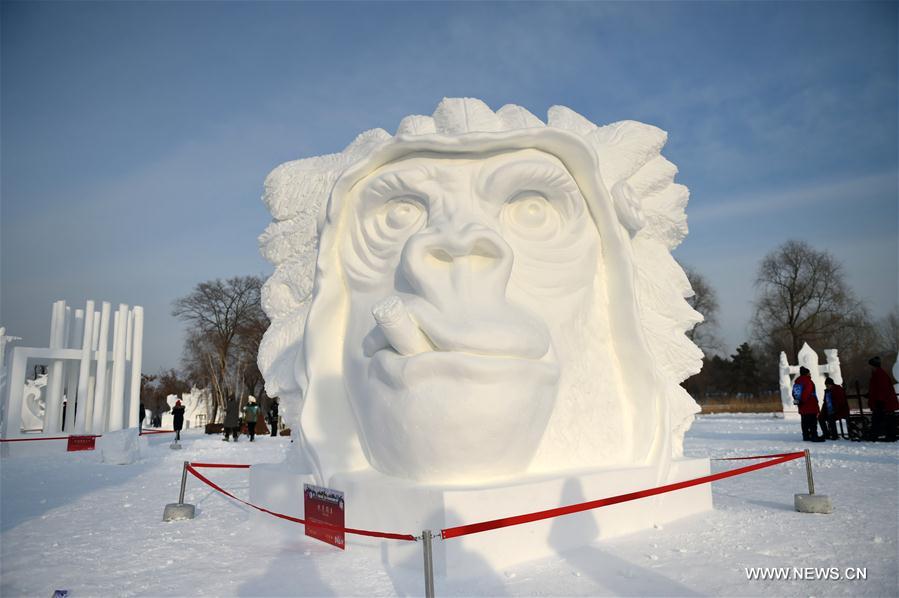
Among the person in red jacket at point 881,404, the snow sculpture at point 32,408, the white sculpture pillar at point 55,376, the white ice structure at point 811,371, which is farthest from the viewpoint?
the snow sculpture at point 32,408

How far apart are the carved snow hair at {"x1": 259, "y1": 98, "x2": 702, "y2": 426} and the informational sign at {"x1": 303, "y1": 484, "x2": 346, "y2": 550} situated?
1141 mm

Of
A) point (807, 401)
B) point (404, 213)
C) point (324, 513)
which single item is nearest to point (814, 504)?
point (324, 513)

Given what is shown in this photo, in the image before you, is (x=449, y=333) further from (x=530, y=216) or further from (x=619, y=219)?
(x=619, y=219)

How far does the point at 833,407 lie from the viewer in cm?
1091

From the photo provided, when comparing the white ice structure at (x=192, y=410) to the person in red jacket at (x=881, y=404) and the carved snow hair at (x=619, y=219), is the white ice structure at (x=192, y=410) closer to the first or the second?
the carved snow hair at (x=619, y=219)

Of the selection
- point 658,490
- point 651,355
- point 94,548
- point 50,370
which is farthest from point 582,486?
point 50,370

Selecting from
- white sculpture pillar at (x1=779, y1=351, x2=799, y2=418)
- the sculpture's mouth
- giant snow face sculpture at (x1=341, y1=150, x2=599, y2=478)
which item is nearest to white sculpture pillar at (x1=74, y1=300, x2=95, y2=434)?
giant snow face sculpture at (x1=341, y1=150, x2=599, y2=478)

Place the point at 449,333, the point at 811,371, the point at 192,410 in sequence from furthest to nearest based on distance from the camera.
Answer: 1. the point at 192,410
2. the point at 811,371
3. the point at 449,333

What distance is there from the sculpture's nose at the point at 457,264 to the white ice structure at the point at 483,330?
0.05 ft

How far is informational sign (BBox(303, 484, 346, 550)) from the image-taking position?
3963mm

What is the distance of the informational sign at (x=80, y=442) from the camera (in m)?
13.6

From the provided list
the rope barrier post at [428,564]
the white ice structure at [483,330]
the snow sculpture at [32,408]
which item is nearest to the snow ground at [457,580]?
the white ice structure at [483,330]

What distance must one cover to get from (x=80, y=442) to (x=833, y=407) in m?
16.0

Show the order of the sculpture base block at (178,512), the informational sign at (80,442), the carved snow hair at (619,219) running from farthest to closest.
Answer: the informational sign at (80,442) → the sculpture base block at (178,512) → the carved snow hair at (619,219)
